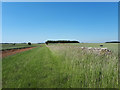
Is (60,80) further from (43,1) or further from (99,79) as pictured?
(43,1)

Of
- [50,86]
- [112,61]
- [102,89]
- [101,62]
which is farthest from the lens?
[101,62]

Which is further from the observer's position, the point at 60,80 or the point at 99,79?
the point at 60,80

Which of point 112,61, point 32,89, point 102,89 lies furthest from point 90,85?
point 32,89

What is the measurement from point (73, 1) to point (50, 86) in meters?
4.11

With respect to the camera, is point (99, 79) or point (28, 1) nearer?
point (99, 79)

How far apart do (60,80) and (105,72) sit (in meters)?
2.11

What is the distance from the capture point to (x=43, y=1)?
331cm

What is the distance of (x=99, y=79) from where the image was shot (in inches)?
115

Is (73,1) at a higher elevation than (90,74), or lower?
higher

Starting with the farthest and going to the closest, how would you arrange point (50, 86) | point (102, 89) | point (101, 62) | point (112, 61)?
1. point (101, 62)
2. point (112, 61)
3. point (50, 86)
4. point (102, 89)

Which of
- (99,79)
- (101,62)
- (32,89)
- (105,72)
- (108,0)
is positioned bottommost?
(32,89)

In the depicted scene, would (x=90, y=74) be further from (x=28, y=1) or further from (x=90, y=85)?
(x=28, y=1)

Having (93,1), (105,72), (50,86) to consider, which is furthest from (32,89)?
(93,1)

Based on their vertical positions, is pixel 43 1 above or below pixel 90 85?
above
